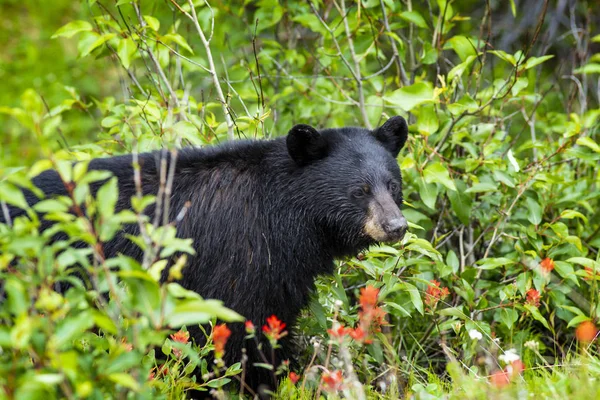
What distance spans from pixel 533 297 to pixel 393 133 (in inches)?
53.2

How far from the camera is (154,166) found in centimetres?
420

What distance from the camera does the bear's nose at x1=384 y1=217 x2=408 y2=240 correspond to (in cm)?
404

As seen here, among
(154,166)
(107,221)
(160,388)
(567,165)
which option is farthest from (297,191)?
(567,165)

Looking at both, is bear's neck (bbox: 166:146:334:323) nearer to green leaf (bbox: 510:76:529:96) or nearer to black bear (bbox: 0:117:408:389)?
Result: black bear (bbox: 0:117:408:389)

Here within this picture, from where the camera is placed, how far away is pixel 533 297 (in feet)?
13.1

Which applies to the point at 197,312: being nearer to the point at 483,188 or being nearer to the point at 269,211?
the point at 269,211

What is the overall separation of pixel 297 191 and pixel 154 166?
2.76 feet

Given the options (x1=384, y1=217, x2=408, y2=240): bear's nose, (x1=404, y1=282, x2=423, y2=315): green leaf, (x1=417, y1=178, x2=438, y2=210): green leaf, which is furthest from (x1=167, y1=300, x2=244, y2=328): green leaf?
(x1=417, y1=178, x2=438, y2=210): green leaf

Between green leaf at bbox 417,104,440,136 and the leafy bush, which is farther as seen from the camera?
green leaf at bbox 417,104,440,136

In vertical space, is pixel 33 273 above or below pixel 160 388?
above

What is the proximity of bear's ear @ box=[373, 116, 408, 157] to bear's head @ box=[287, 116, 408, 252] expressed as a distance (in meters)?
0.23

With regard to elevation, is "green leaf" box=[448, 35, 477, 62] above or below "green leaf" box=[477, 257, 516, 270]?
above

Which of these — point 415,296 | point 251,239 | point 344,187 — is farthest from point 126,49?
point 415,296

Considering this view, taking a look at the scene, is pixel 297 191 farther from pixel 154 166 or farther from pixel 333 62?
pixel 333 62
